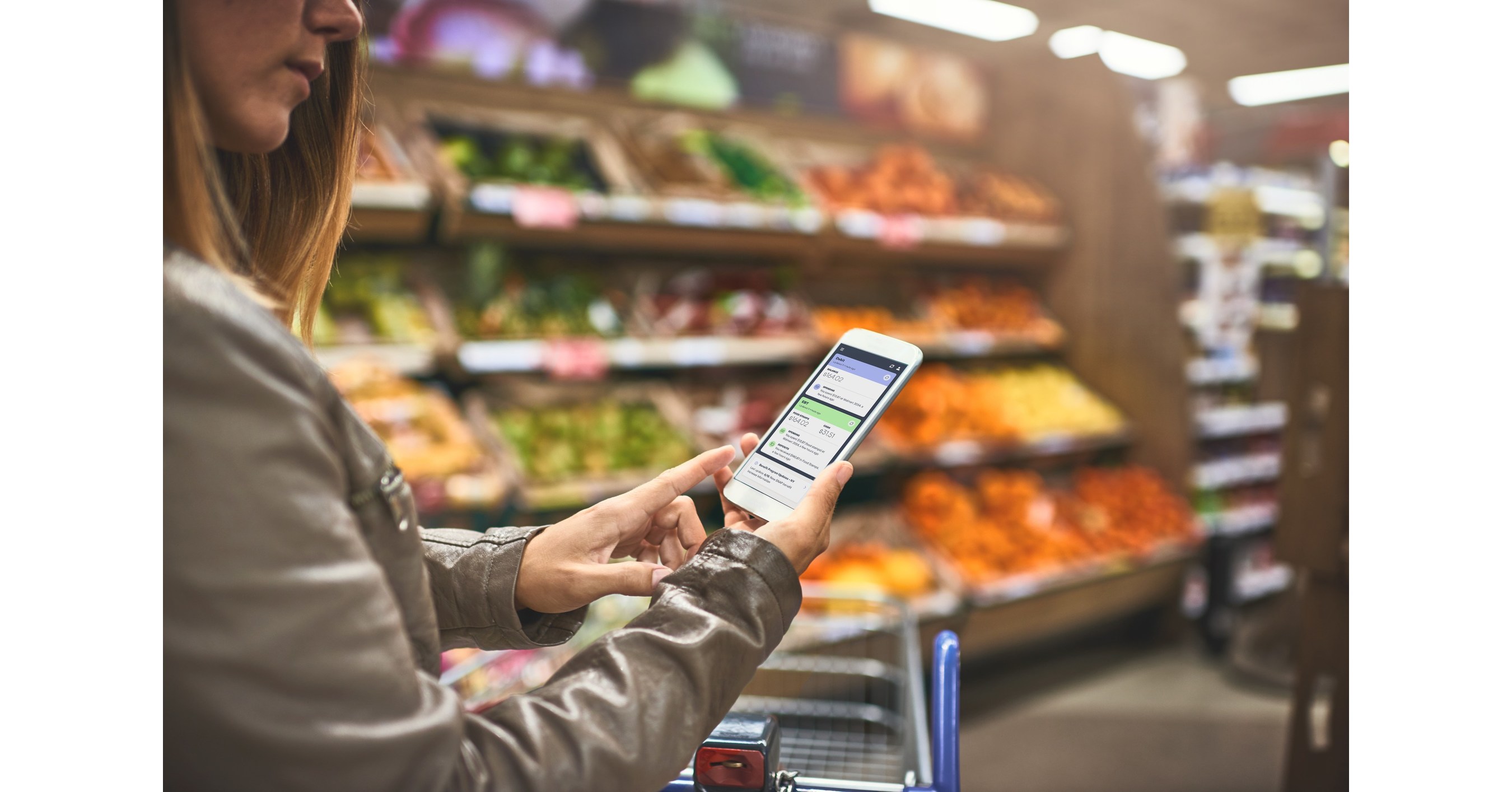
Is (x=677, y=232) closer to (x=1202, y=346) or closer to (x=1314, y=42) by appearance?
(x=1202, y=346)

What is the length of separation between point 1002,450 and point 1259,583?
208 centimetres

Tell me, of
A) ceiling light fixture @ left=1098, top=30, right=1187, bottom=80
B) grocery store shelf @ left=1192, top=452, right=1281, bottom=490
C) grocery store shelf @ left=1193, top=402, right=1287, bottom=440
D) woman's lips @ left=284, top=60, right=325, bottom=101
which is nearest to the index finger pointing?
woman's lips @ left=284, top=60, right=325, bottom=101

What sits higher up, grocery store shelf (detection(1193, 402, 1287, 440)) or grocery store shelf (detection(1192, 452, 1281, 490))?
grocery store shelf (detection(1193, 402, 1287, 440))

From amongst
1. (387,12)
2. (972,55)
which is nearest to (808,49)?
(387,12)

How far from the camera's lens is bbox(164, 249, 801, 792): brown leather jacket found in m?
0.67

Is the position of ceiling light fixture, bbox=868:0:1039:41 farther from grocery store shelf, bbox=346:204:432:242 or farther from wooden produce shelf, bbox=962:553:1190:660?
grocery store shelf, bbox=346:204:432:242

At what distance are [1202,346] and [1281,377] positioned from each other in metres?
0.64

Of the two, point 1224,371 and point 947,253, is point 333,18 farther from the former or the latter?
point 1224,371

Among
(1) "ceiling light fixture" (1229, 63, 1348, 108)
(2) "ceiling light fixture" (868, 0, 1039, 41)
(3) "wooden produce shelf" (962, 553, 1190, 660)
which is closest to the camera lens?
(3) "wooden produce shelf" (962, 553, 1190, 660)

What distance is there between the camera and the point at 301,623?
0.68 metres

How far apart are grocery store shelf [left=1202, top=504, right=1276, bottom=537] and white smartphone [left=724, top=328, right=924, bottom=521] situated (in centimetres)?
444

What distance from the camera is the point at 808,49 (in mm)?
4703

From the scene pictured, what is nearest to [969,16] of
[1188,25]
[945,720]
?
[1188,25]

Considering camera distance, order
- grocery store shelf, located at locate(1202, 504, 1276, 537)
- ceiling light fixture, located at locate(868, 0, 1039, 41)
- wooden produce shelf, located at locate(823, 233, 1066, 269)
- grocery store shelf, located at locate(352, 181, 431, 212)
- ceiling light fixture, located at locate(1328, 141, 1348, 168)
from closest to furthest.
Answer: grocery store shelf, located at locate(352, 181, 431, 212), wooden produce shelf, located at locate(823, 233, 1066, 269), grocery store shelf, located at locate(1202, 504, 1276, 537), ceiling light fixture, located at locate(1328, 141, 1348, 168), ceiling light fixture, located at locate(868, 0, 1039, 41)
